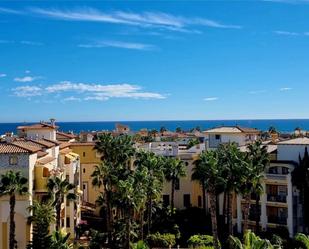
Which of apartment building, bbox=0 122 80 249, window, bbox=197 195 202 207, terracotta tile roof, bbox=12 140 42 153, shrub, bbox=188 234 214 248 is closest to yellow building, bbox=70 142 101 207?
window, bbox=197 195 202 207

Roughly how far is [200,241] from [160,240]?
4590 mm

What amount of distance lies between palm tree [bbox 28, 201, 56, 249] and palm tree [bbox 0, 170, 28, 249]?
1807 millimetres

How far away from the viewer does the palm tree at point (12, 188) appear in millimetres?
43312

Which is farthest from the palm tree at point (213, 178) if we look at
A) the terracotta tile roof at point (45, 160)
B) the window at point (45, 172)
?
the terracotta tile roof at point (45, 160)

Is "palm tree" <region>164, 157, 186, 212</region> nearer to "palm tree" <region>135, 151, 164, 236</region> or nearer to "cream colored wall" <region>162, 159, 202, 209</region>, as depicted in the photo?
"palm tree" <region>135, 151, 164, 236</region>

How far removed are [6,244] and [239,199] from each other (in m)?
29.3

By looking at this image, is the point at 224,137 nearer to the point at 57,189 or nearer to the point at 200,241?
the point at 200,241

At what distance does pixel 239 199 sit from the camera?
62.8 m

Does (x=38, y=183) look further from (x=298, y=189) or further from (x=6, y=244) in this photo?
(x=298, y=189)

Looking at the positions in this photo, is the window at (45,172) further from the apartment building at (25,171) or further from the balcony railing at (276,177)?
the balcony railing at (276,177)

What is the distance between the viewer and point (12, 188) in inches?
1706

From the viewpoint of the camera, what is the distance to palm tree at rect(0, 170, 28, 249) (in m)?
43.3

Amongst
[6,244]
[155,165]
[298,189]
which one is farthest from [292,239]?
[6,244]

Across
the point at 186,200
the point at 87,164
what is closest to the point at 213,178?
the point at 186,200
